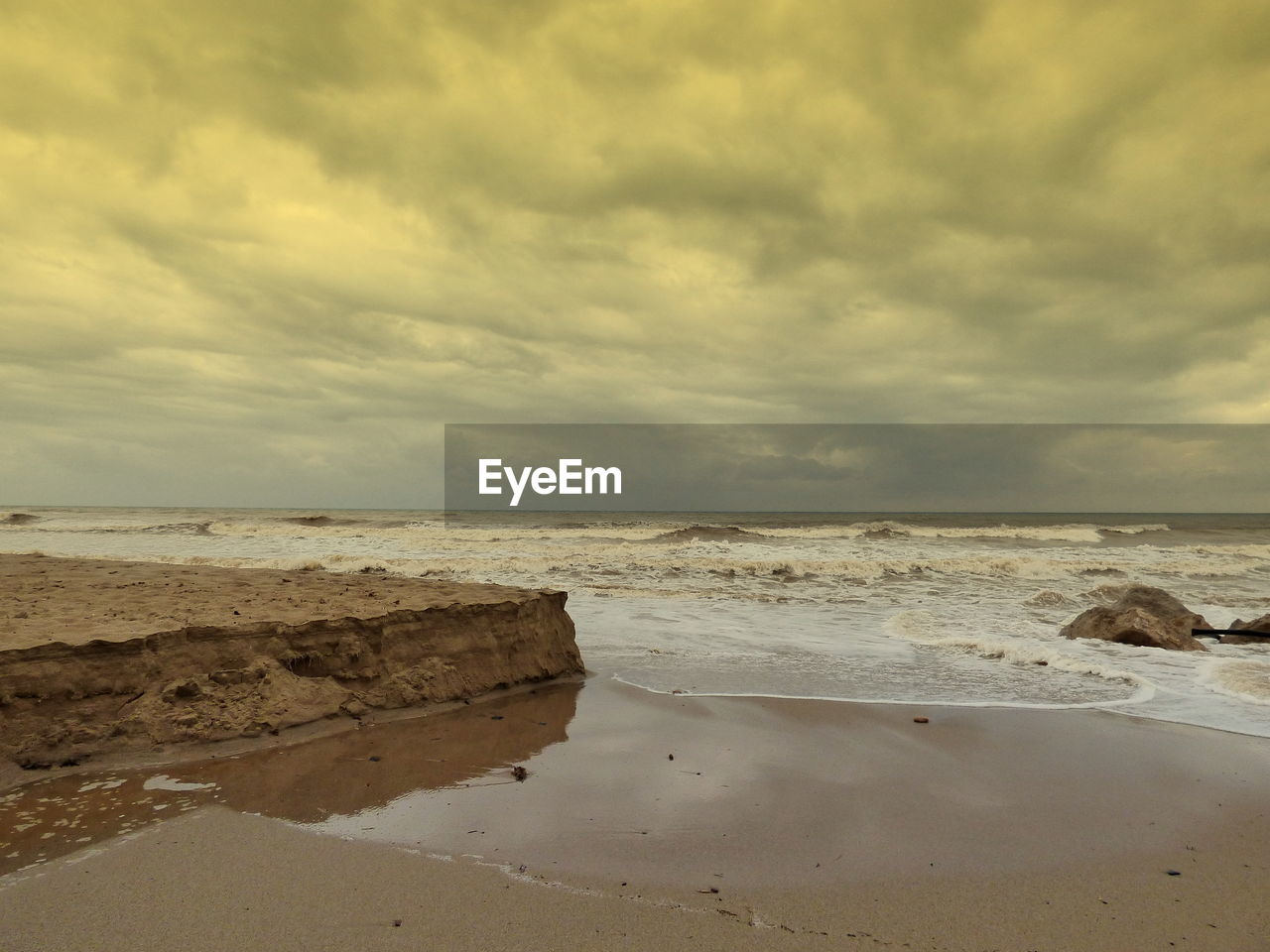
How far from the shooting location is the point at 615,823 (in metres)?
3.65

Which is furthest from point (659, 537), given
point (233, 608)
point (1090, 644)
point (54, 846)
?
point (54, 846)

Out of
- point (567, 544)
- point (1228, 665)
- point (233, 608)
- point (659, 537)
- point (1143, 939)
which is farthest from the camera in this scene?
point (659, 537)

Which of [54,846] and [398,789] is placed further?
[398,789]

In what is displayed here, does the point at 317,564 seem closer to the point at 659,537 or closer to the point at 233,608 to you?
the point at 233,608

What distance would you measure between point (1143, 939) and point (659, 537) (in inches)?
1404

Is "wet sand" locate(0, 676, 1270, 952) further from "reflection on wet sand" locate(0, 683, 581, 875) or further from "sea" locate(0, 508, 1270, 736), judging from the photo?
"sea" locate(0, 508, 1270, 736)

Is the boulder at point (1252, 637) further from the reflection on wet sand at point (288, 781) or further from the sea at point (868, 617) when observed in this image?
the reflection on wet sand at point (288, 781)

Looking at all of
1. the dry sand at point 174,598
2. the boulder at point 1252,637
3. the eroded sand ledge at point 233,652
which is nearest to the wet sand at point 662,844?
the eroded sand ledge at point 233,652

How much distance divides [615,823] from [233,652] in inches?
121

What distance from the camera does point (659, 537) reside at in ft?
126

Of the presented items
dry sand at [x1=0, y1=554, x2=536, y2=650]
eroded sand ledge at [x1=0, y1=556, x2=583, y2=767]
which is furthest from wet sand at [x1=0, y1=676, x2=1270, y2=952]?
dry sand at [x1=0, y1=554, x2=536, y2=650]

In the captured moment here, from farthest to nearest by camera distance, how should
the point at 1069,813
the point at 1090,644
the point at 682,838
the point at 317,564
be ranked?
the point at 317,564 < the point at 1090,644 < the point at 1069,813 < the point at 682,838

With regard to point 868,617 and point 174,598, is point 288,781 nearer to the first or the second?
point 174,598

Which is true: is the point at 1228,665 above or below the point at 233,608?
below
